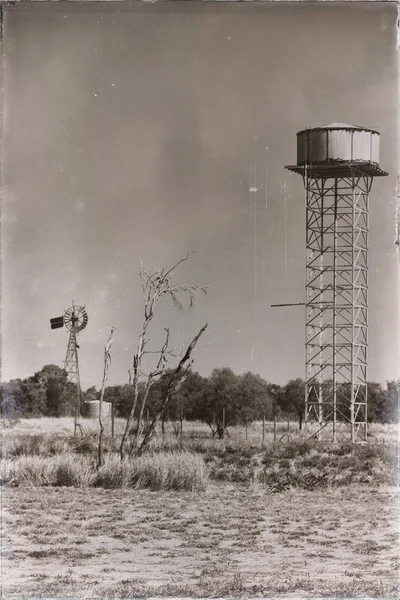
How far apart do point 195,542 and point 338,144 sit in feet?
31.0

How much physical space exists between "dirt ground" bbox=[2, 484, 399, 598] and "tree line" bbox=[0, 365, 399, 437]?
155 inches

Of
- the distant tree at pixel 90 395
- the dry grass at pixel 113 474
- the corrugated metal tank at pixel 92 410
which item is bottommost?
the dry grass at pixel 113 474

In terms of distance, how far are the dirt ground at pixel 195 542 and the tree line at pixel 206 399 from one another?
3945 millimetres

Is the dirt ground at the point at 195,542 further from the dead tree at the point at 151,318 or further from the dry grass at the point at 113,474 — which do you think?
the dead tree at the point at 151,318

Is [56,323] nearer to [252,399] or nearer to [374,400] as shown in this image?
[252,399]

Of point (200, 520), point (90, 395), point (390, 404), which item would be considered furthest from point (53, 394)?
point (390, 404)

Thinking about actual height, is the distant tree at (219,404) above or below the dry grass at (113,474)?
above

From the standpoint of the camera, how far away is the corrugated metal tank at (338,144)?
61.4ft

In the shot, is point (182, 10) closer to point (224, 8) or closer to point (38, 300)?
point (224, 8)

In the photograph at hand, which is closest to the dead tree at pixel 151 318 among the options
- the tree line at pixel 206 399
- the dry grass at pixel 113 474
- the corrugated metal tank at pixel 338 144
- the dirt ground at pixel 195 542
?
the dry grass at pixel 113 474

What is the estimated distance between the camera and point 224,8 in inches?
638

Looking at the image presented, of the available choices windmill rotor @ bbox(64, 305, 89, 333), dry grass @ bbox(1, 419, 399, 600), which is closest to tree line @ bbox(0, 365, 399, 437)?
dry grass @ bbox(1, 419, 399, 600)

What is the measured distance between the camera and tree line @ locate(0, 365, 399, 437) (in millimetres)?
21062

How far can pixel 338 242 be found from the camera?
2078cm
